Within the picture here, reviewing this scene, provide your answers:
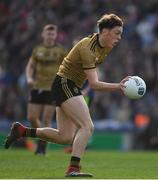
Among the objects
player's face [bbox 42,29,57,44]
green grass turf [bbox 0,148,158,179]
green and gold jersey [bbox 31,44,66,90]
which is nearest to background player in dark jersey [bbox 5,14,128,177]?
green grass turf [bbox 0,148,158,179]

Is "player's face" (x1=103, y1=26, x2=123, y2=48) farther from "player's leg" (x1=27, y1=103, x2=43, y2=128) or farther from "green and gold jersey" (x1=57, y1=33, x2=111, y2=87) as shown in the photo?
"player's leg" (x1=27, y1=103, x2=43, y2=128)

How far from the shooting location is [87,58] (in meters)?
11.0

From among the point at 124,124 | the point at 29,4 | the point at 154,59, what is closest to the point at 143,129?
the point at 124,124

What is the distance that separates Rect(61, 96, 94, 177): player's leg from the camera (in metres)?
11.1

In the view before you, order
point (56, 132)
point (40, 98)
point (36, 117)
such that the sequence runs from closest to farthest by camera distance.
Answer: point (56, 132), point (36, 117), point (40, 98)

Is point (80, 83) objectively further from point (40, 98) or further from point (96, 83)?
point (40, 98)

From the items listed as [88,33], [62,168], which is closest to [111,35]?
[62,168]

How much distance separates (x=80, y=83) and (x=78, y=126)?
0.66m

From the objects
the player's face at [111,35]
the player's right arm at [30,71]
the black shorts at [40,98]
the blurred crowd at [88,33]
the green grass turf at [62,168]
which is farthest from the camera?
the blurred crowd at [88,33]

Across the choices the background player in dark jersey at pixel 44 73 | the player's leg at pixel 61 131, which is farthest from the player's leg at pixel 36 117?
the player's leg at pixel 61 131

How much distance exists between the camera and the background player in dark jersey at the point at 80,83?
11.1m

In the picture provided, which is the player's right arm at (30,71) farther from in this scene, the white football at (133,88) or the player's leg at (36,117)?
the white football at (133,88)

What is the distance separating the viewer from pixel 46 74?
1717 centimetres

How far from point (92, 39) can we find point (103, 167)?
320cm
